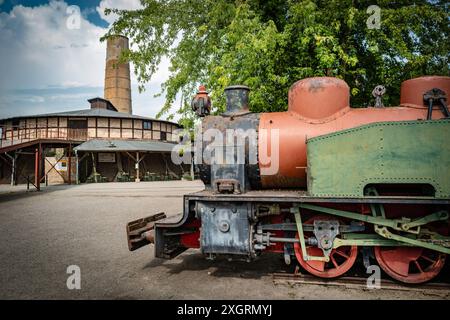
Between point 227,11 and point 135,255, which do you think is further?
point 227,11

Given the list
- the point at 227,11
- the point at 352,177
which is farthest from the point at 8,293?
the point at 227,11

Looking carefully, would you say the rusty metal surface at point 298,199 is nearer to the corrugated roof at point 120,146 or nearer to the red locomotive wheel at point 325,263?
the red locomotive wheel at point 325,263

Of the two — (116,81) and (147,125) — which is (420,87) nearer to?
(147,125)

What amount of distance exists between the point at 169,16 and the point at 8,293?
9779 millimetres

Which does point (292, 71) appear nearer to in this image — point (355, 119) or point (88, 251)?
point (355, 119)

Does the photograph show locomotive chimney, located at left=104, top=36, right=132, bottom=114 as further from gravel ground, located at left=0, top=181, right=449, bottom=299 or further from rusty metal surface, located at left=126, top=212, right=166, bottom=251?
rusty metal surface, located at left=126, top=212, right=166, bottom=251

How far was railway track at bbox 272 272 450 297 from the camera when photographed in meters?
3.84

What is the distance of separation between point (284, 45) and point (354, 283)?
6.28 metres

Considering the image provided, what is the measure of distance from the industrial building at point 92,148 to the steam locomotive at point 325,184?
25.4 m

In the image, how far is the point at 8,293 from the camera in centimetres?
402

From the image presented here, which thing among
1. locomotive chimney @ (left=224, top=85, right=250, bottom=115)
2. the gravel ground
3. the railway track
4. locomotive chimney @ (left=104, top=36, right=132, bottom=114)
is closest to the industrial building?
locomotive chimney @ (left=104, top=36, right=132, bottom=114)

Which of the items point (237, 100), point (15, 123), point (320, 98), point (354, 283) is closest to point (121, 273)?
point (237, 100)

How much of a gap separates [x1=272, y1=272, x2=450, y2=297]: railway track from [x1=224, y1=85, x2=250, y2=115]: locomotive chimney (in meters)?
2.55

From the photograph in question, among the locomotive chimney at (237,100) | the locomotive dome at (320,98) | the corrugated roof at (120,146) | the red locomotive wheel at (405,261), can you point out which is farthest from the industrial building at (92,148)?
the red locomotive wheel at (405,261)
